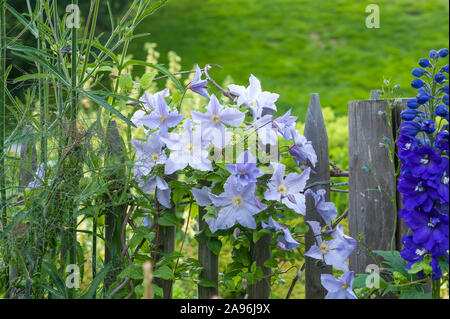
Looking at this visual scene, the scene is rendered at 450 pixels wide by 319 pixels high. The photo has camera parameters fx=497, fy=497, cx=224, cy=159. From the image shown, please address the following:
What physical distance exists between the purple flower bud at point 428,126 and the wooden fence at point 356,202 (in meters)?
0.32

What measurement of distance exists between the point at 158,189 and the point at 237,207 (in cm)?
30

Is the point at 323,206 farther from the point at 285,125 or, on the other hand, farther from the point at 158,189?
the point at 158,189

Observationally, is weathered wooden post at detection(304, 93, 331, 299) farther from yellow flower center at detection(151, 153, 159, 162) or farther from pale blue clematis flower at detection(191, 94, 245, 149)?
yellow flower center at detection(151, 153, 159, 162)

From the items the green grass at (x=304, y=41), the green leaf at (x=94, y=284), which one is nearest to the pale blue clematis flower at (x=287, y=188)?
the green leaf at (x=94, y=284)

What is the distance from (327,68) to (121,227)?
305 inches

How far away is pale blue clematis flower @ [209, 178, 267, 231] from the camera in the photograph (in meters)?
1.70

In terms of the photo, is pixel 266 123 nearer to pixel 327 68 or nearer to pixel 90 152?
pixel 90 152

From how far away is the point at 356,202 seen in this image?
76.6 inches

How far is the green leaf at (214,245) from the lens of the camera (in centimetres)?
187

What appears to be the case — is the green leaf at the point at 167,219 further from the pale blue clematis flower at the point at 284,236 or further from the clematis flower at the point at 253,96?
the clematis flower at the point at 253,96

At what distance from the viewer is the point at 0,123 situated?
1.70 m

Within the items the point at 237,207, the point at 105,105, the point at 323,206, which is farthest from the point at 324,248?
the point at 105,105

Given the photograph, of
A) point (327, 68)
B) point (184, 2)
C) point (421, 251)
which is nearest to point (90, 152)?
point (421, 251)

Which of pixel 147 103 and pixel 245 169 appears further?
pixel 147 103
